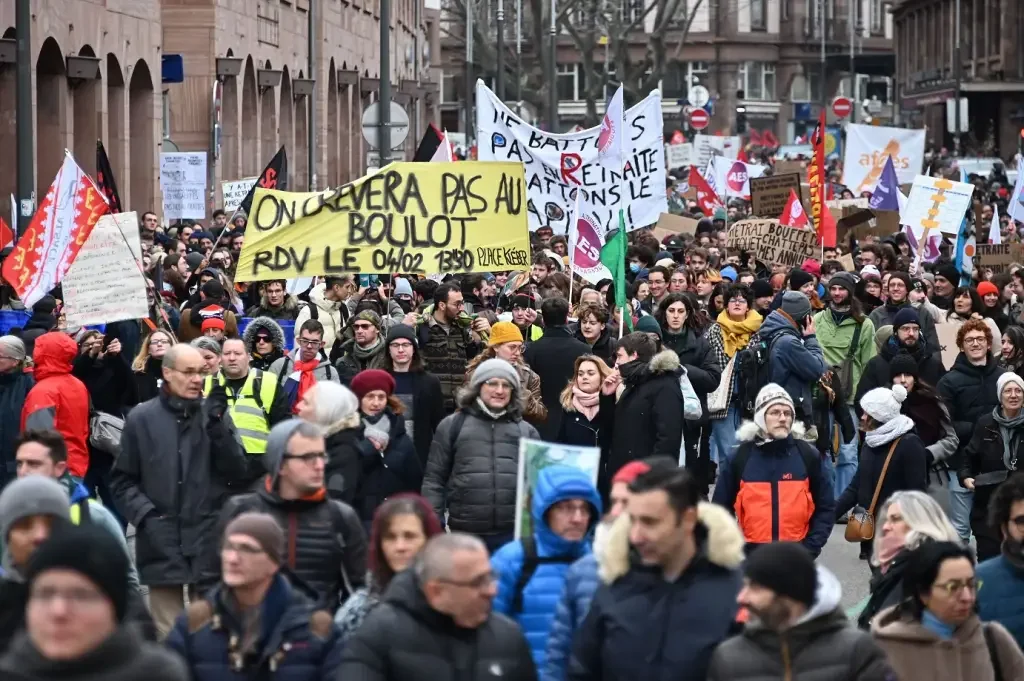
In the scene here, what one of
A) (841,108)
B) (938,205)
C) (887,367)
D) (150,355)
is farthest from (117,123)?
(841,108)

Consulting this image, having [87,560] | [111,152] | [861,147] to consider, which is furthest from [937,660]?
[111,152]

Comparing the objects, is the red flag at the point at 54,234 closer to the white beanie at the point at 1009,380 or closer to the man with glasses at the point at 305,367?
the man with glasses at the point at 305,367

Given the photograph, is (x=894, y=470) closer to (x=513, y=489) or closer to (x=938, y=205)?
(x=513, y=489)

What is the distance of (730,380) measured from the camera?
12.6 m

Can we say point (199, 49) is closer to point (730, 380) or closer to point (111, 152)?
point (111, 152)

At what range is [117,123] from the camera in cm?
3072

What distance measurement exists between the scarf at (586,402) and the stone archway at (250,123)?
92.8ft

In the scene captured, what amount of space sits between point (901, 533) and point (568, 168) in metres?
12.4

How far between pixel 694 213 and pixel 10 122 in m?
12.1

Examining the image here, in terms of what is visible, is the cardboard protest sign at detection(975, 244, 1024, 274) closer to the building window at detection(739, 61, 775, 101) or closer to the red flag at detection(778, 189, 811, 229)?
the red flag at detection(778, 189, 811, 229)

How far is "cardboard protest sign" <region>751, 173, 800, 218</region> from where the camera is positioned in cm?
2353

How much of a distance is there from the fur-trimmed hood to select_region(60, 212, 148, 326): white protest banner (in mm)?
6380

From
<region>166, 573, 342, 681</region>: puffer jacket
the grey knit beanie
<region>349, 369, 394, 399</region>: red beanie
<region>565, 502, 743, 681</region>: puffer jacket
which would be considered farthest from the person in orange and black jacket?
<region>166, 573, 342, 681</region>: puffer jacket

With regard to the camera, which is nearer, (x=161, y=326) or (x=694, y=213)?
(x=161, y=326)
